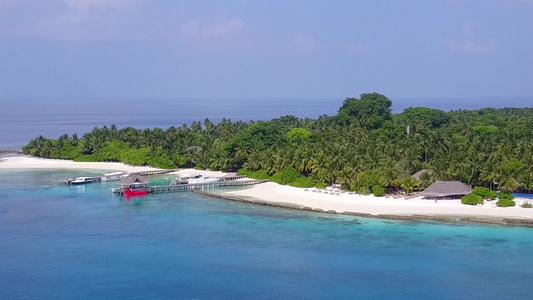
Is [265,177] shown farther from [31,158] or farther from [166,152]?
[31,158]

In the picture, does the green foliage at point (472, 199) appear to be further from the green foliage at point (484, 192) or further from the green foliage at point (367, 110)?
the green foliage at point (367, 110)

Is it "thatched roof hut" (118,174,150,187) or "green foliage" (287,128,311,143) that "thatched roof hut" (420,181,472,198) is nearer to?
"thatched roof hut" (118,174,150,187)

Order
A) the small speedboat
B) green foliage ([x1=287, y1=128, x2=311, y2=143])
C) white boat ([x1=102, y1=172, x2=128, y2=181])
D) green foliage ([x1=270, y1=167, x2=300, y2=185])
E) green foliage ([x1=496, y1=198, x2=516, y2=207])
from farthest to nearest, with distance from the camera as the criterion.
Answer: green foliage ([x1=287, y1=128, x2=311, y2=143]) < white boat ([x1=102, y1=172, x2=128, y2=181]) < green foliage ([x1=270, y1=167, x2=300, y2=185]) < the small speedboat < green foliage ([x1=496, y1=198, x2=516, y2=207])

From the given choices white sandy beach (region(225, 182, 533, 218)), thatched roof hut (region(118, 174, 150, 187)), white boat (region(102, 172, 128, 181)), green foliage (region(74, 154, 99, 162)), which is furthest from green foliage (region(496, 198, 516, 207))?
green foliage (region(74, 154, 99, 162))

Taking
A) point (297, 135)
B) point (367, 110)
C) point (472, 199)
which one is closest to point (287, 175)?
point (472, 199)

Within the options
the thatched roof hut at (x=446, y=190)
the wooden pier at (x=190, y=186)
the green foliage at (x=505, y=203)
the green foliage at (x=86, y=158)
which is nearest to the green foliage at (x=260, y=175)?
the wooden pier at (x=190, y=186)

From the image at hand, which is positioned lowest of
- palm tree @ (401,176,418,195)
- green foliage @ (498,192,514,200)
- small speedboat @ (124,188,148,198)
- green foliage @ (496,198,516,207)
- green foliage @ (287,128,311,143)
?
small speedboat @ (124,188,148,198)

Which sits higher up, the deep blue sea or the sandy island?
the sandy island

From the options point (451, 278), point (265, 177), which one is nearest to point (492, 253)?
point (451, 278)
